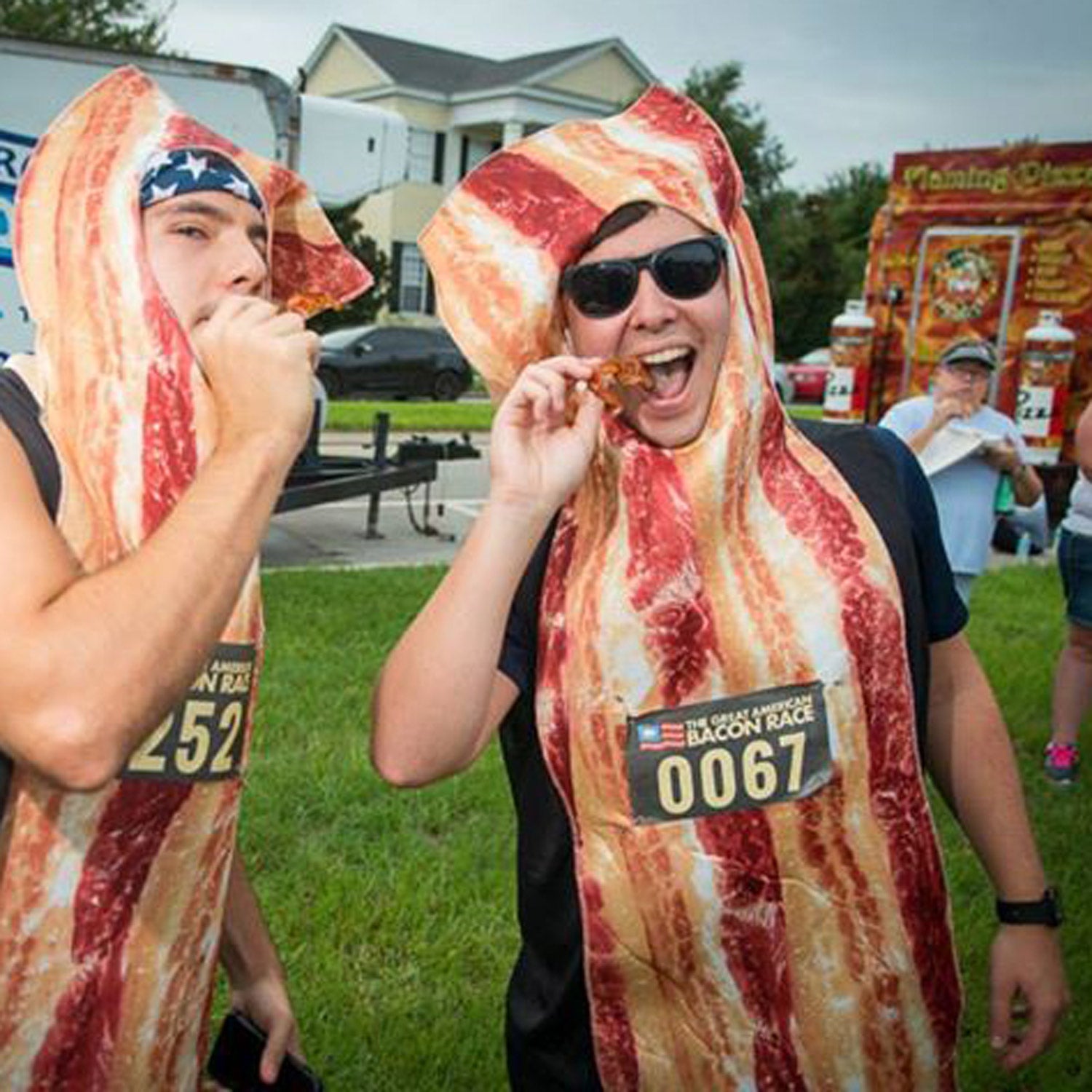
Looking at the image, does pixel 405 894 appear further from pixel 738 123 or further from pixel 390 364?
pixel 738 123

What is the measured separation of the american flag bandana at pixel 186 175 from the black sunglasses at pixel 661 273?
0.56m

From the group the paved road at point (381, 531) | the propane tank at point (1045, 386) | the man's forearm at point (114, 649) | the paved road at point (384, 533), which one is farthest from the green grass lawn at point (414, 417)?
the man's forearm at point (114, 649)

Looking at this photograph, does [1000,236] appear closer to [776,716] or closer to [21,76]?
[21,76]

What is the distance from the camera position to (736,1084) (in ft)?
6.07

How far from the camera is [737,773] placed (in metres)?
1.82

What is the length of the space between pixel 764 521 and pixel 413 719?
0.63 m

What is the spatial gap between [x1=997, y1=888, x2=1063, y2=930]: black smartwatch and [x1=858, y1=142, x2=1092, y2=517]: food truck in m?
8.84

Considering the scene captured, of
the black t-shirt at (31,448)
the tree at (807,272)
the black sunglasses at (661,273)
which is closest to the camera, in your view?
the black t-shirt at (31,448)

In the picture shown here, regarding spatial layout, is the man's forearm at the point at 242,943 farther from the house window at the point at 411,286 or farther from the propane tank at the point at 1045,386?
the house window at the point at 411,286

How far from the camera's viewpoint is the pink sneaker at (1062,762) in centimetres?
501

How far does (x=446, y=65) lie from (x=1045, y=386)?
34.1 meters

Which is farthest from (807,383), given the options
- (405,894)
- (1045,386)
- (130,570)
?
(130,570)

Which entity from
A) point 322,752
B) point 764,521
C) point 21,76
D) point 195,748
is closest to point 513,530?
point 764,521

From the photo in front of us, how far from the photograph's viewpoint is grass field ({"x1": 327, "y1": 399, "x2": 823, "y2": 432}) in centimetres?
1657
